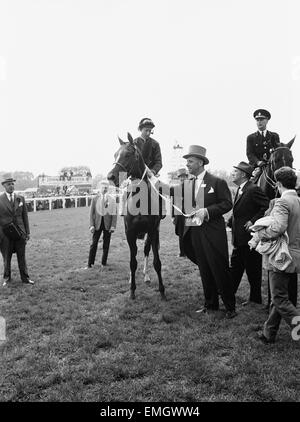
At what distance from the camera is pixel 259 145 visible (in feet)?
25.0

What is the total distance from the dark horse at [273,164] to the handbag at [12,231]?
539 cm

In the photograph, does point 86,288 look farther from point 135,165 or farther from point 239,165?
point 239,165

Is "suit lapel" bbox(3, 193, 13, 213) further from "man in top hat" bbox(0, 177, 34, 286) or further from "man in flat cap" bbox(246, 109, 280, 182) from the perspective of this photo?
"man in flat cap" bbox(246, 109, 280, 182)

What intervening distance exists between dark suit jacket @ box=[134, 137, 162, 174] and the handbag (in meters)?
3.38

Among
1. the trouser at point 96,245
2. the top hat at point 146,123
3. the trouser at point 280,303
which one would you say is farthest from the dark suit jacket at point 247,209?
the trouser at point 96,245

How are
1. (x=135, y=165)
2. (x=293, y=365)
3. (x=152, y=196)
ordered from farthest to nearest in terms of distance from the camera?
(x=152, y=196), (x=135, y=165), (x=293, y=365)

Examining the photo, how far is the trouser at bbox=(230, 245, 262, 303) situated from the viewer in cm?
621

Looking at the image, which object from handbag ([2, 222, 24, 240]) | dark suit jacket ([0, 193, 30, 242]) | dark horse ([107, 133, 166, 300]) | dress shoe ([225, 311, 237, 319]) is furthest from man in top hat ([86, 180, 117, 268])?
dress shoe ([225, 311, 237, 319])

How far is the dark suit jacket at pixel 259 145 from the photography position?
7.59m

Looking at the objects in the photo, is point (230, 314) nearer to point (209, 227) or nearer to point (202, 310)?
point (202, 310)

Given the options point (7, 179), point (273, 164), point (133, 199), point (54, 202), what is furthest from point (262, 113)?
point (54, 202)

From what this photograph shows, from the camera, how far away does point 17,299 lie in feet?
22.9
